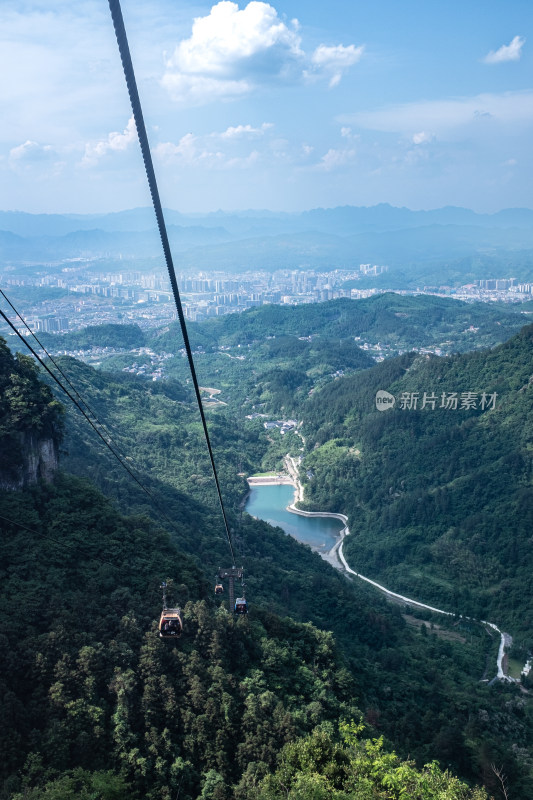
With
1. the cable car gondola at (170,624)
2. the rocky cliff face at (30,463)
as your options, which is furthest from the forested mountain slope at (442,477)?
the rocky cliff face at (30,463)

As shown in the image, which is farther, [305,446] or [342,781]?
[305,446]

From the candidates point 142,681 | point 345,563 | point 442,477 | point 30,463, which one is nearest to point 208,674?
point 142,681

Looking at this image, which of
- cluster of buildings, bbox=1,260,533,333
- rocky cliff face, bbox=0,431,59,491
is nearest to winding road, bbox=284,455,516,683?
rocky cliff face, bbox=0,431,59,491

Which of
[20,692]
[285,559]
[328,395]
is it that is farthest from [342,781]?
[328,395]

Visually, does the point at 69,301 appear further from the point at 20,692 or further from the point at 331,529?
the point at 20,692

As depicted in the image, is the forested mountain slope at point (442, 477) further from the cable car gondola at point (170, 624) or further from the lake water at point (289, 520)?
the cable car gondola at point (170, 624)

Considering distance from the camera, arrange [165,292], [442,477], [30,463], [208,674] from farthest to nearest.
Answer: [165,292], [442,477], [30,463], [208,674]

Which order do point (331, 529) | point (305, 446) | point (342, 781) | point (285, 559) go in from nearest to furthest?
point (342, 781), point (285, 559), point (331, 529), point (305, 446)

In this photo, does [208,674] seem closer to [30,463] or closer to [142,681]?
[142,681]
